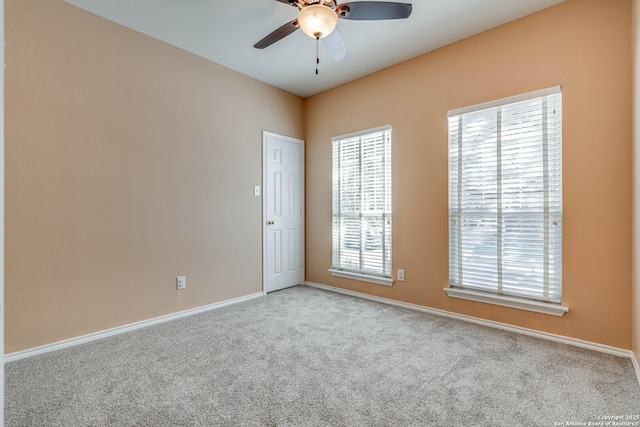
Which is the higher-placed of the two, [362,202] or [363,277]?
[362,202]

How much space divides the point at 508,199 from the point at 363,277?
1832 mm

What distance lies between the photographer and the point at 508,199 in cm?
291

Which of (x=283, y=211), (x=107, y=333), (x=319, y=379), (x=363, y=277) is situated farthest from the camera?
(x=283, y=211)

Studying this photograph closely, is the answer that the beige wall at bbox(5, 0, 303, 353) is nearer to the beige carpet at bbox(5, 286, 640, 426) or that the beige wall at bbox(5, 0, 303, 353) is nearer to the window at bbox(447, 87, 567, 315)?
the beige carpet at bbox(5, 286, 640, 426)

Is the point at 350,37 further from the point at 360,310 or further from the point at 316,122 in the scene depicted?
the point at 360,310

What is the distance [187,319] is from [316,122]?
2.95m

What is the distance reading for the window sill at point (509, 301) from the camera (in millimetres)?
2689

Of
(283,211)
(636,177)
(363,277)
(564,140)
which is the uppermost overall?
(564,140)

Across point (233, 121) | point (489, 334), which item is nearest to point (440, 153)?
point (489, 334)

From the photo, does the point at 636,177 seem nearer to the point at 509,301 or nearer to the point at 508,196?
the point at 508,196

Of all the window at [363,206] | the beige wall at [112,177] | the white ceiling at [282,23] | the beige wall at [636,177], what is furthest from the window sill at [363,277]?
the white ceiling at [282,23]

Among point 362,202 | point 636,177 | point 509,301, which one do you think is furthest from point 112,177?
point 636,177

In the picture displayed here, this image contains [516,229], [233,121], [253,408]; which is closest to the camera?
[253,408]

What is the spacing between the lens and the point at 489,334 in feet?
9.30
